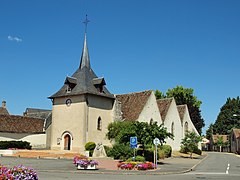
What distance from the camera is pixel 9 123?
45.6 metres

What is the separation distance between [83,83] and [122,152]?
40.9 feet

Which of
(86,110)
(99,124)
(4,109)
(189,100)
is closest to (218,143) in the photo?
(189,100)

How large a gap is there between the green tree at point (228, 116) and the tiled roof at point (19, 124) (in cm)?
6527

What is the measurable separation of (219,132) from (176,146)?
5678 cm

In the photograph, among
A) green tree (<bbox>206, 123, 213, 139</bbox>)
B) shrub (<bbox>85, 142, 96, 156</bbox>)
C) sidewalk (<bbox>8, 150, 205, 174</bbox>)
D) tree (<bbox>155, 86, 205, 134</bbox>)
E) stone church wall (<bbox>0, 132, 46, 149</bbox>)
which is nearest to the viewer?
sidewalk (<bbox>8, 150, 205, 174</bbox>)

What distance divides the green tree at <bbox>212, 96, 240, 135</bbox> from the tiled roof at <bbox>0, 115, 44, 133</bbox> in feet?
214

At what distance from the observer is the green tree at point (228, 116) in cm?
9800

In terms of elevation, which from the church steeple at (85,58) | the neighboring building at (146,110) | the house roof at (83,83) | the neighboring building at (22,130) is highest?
the church steeple at (85,58)

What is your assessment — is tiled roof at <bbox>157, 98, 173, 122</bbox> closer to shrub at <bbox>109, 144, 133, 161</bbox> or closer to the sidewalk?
the sidewalk

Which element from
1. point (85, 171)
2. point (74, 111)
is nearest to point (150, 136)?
point (85, 171)

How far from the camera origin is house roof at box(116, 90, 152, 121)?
4203 cm

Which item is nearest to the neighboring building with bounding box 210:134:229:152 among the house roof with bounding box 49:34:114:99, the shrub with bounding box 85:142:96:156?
the house roof with bounding box 49:34:114:99

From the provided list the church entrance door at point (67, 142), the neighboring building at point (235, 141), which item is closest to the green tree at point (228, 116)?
the neighboring building at point (235, 141)

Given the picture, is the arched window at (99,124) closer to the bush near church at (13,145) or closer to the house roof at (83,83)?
the house roof at (83,83)
